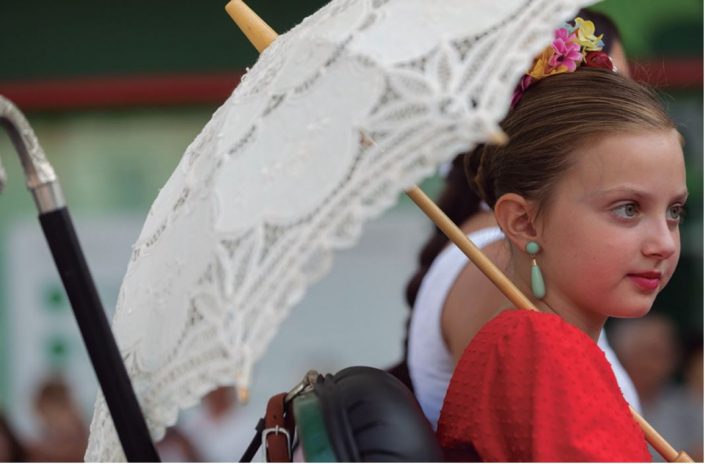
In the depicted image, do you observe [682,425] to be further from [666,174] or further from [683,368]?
[666,174]

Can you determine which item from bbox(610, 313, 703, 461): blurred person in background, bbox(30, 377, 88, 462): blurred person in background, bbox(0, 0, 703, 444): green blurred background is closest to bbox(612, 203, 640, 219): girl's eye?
bbox(610, 313, 703, 461): blurred person in background

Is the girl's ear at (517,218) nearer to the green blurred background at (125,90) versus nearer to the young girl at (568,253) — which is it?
the young girl at (568,253)

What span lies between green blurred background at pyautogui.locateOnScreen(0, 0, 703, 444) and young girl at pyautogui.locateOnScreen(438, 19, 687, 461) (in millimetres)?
3986

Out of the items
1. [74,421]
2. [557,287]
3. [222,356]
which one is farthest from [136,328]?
[74,421]

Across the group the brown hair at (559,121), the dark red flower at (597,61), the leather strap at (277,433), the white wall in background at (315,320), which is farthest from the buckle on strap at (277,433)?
the white wall in background at (315,320)

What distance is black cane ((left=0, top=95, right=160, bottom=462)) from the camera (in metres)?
1.72

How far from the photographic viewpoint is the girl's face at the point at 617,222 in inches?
78.1

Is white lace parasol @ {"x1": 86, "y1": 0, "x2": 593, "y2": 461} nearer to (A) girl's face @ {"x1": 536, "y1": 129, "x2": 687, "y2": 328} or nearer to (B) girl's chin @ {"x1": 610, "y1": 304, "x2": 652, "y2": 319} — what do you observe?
(A) girl's face @ {"x1": 536, "y1": 129, "x2": 687, "y2": 328}

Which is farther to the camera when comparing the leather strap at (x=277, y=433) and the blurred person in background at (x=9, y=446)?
the blurred person in background at (x=9, y=446)

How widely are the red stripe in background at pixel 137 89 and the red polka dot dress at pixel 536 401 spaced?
4311 mm

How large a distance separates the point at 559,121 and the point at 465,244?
0.24 metres

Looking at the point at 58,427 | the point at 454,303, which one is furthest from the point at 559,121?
the point at 58,427

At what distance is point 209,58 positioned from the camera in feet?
20.3

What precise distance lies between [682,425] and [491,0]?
13.0ft
